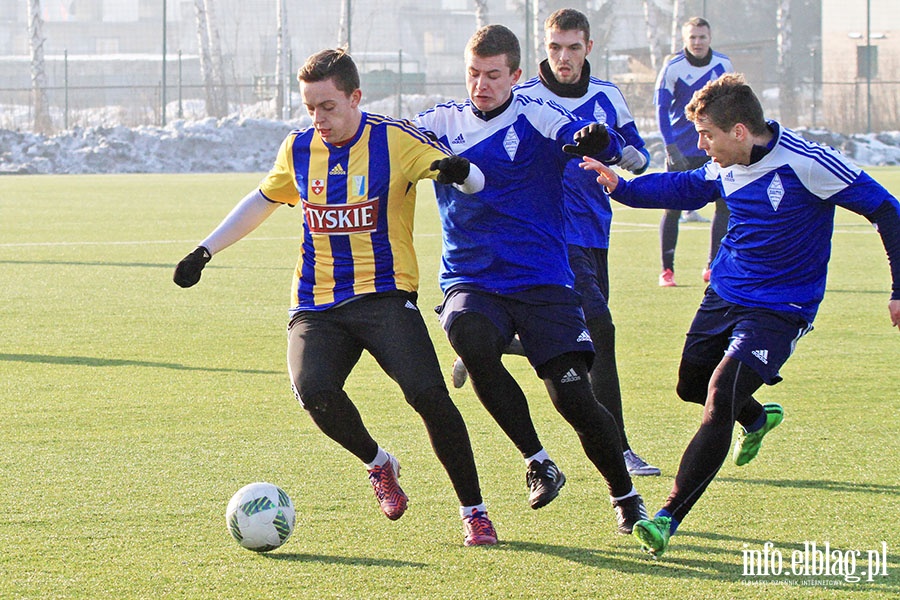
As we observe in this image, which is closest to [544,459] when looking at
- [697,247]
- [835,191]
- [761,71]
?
[835,191]

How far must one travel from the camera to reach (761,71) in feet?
170

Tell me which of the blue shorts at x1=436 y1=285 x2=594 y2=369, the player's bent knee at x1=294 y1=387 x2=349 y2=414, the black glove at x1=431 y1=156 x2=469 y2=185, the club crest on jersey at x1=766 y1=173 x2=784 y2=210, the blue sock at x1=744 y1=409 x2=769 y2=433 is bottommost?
the blue sock at x1=744 y1=409 x2=769 y2=433

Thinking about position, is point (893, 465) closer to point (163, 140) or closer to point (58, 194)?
point (58, 194)

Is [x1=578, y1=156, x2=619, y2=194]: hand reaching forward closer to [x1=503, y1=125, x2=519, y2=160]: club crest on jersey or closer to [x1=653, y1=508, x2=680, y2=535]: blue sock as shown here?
[x1=503, y1=125, x2=519, y2=160]: club crest on jersey

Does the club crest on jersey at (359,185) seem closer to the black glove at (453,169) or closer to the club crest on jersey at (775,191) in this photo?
the black glove at (453,169)

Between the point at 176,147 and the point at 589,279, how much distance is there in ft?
108

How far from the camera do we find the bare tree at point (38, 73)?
40.3m

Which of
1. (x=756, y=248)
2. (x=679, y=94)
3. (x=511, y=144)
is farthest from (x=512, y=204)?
(x=679, y=94)

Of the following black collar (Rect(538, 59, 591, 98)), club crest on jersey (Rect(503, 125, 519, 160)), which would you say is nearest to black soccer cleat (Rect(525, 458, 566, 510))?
club crest on jersey (Rect(503, 125, 519, 160))

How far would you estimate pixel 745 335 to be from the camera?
4.72 meters

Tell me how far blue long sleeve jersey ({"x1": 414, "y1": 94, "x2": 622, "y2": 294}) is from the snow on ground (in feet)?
95.8

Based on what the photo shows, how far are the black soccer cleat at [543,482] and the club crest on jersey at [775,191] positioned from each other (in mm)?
1274

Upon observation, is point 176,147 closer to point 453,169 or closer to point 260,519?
point 453,169

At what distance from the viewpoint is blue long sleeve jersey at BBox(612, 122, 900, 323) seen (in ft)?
15.6
